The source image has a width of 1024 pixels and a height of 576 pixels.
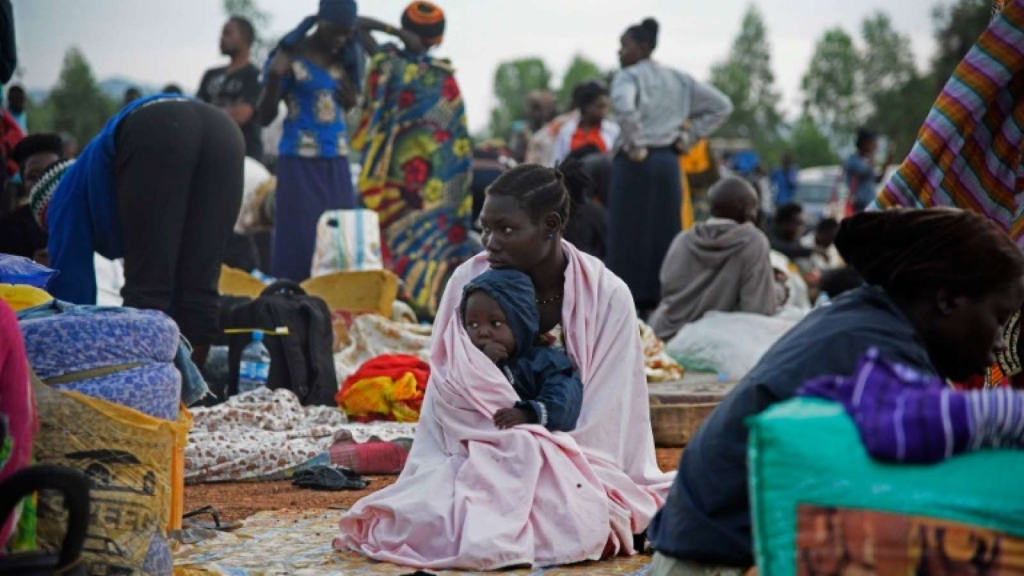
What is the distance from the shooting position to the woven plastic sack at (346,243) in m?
9.75

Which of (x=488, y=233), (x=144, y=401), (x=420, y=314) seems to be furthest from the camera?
(x=420, y=314)

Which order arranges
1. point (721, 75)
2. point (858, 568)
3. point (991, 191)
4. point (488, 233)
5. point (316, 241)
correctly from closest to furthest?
point (858, 568)
point (991, 191)
point (488, 233)
point (316, 241)
point (721, 75)

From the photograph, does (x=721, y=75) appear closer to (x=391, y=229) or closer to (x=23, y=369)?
(x=391, y=229)

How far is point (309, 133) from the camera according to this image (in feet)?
34.5

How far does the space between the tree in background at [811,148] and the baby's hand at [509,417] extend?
6530 centimetres

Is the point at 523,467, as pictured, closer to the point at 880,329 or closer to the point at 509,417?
the point at 509,417

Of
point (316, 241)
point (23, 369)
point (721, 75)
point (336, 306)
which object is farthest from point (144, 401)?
point (721, 75)

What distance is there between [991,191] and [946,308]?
5.06ft

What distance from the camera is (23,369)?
128 inches

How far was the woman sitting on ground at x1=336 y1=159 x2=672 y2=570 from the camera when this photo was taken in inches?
180

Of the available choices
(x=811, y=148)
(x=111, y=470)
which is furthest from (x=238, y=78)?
(x=811, y=148)

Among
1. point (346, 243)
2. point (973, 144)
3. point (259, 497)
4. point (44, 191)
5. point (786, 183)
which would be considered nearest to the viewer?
point (973, 144)

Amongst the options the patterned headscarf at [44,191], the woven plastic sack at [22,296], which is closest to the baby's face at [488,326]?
the woven plastic sack at [22,296]

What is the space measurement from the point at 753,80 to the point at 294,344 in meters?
78.7
